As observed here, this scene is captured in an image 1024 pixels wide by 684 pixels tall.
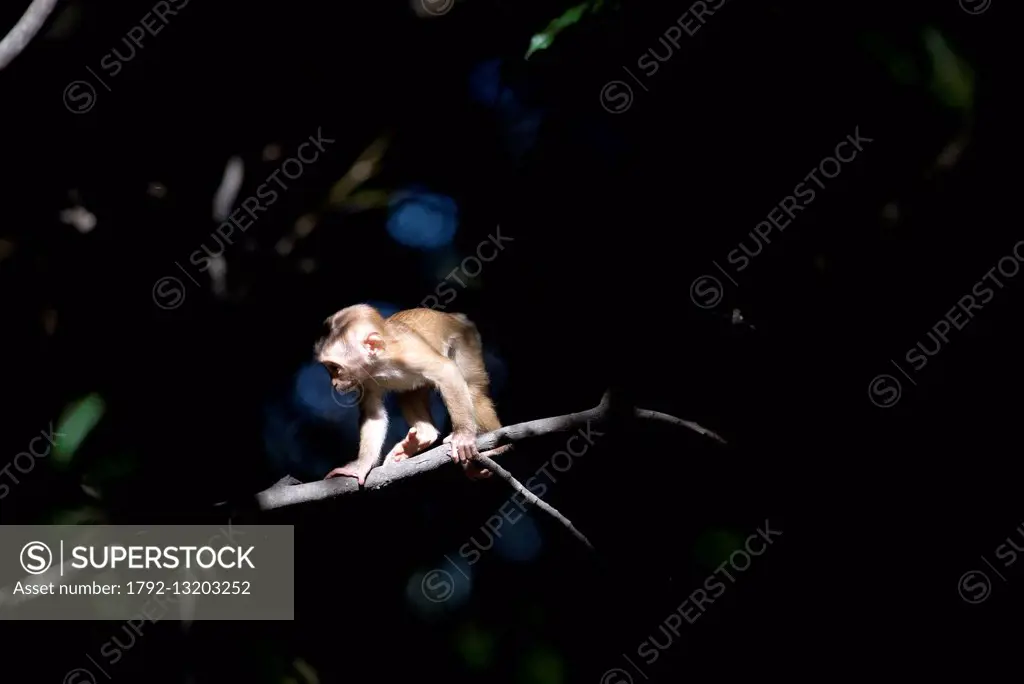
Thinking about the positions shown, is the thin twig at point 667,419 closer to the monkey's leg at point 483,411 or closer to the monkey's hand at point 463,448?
the monkey's hand at point 463,448

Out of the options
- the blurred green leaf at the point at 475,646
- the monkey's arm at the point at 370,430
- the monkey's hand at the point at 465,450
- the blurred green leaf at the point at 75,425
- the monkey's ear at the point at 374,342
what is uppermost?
the monkey's ear at the point at 374,342

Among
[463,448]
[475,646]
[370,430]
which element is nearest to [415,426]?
[370,430]

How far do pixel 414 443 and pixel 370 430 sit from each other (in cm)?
22

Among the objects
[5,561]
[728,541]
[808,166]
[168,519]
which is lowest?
[5,561]

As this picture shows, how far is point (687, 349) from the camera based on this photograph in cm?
448

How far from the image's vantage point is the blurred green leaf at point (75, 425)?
442cm

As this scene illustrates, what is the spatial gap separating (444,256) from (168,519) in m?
2.19

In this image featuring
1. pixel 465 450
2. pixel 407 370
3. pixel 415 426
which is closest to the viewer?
pixel 465 450

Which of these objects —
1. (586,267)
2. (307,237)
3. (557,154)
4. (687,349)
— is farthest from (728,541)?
(307,237)

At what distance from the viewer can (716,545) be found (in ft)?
13.5

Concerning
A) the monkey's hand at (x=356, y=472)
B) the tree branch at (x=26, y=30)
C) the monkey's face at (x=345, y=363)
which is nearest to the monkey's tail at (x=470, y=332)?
the monkey's face at (x=345, y=363)

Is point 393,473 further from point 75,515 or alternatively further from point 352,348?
point 75,515

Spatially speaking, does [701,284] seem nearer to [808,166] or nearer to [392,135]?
[808,166]

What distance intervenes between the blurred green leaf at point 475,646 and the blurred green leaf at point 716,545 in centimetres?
133
